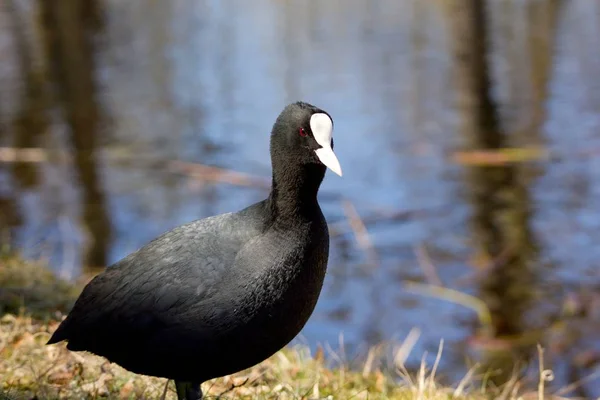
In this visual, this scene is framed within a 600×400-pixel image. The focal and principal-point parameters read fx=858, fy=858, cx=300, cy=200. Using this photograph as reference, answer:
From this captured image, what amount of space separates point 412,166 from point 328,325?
2.88m

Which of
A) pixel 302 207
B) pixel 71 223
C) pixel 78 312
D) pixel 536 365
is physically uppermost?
pixel 302 207

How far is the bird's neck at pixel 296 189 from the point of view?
8.78ft

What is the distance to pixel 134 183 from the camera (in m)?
8.65

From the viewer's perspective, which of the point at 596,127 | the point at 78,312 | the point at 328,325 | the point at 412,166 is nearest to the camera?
the point at 78,312

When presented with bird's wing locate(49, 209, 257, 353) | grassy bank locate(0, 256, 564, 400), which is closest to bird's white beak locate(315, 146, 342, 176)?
bird's wing locate(49, 209, 257, 353)

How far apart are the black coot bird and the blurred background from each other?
183cm

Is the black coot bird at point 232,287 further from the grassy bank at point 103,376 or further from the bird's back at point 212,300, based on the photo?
the grassy bank at point 103,376

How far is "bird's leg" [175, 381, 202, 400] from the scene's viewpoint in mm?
2805

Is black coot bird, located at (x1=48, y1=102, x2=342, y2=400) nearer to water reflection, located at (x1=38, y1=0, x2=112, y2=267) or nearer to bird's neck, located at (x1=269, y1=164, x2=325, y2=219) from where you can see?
bird's neck, located at (x1=269, y1=164, x2=325, y2=219)

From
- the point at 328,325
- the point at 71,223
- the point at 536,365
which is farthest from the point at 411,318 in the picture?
the point at 71,223

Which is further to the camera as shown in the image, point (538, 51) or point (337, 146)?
point (538, 51)

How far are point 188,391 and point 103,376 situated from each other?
0.55m

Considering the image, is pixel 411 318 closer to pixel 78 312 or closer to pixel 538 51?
pixel 78 312

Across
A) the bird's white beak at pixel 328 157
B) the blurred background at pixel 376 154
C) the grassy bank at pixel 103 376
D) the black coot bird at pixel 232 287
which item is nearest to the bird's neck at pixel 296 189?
the black coot bird at pixel 232 287
